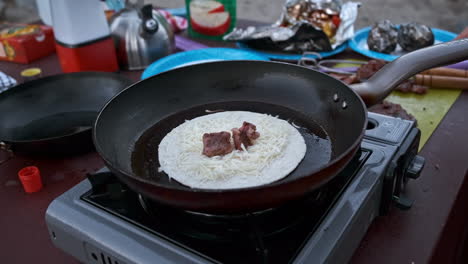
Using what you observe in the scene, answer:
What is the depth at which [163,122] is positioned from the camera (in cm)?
125

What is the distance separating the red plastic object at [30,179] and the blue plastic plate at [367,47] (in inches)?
64.1

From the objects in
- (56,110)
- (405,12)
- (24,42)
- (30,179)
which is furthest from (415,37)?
(405,12)

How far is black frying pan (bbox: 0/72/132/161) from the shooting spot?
127 cm

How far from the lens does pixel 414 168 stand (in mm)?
1010

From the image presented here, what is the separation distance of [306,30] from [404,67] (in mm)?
1005

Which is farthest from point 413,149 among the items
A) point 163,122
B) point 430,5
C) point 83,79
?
point 430,5

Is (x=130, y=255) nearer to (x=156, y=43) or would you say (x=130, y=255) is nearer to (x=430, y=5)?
(x=156, y=43)

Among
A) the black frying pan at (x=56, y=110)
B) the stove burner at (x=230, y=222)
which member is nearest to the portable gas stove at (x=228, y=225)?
the stove burner at (x=230, y=222)

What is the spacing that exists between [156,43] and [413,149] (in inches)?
54.4

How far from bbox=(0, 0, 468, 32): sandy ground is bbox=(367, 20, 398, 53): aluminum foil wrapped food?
3139mm

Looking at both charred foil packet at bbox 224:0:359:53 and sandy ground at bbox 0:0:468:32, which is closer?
charred foil packet at bbox 224:0:359:53

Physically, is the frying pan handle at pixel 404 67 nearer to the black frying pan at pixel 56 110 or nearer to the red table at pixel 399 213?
the red table at pixel 399 213

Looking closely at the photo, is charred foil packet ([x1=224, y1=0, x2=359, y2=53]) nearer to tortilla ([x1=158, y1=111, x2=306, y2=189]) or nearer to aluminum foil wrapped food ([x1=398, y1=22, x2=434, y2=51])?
aluminum foil wrapped food ([x1=398, y1=22, x2=434, y2=51])

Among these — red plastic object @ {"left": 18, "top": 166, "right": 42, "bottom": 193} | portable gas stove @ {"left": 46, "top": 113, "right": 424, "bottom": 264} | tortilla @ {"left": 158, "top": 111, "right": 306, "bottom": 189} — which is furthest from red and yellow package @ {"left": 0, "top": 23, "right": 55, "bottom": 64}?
portable gas stove @ {"left": 46, "top": 113, "right": 424, "bottom": 264}
